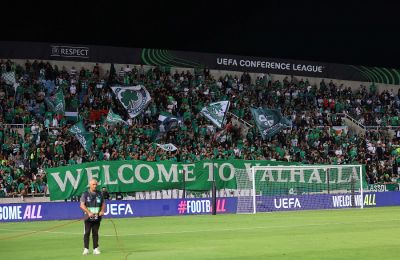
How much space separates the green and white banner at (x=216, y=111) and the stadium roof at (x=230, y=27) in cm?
1181

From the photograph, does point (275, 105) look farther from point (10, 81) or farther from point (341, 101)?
point (10, 81)

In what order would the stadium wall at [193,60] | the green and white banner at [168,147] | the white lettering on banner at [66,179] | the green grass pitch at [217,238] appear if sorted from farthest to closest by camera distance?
the stadium wall at [193,60]
the green and white banner at [168,147]
the white lettering on banner at [66,179]
the green grass pitch at [217,238]

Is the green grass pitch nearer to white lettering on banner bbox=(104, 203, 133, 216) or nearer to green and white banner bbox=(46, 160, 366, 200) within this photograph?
white lettering on banner bbox=(104, 203, 133, 216)

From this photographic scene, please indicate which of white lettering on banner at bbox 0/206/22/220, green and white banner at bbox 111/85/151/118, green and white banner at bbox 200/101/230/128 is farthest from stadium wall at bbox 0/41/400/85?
white lettering on banner at bbox 0/206/22/220

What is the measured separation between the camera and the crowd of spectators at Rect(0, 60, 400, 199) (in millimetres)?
42619

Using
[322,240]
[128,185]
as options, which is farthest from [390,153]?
[322,240]

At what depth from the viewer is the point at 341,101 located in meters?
60.0

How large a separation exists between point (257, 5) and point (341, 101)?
11169mm

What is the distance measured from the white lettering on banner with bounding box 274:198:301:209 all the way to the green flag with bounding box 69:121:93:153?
36.7 feet

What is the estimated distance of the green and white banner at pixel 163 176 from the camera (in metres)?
37.5

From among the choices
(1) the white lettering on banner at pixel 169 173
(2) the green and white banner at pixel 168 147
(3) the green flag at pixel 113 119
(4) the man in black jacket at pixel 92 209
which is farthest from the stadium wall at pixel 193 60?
(4) the man in black jacket at pixel 92 209

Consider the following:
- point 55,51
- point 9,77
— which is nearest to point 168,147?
point 9,77

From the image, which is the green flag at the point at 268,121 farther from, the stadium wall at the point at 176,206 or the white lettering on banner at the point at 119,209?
the white lettering on banner at the point at 119,209

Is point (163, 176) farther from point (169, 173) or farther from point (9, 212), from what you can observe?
point (9, 212)
